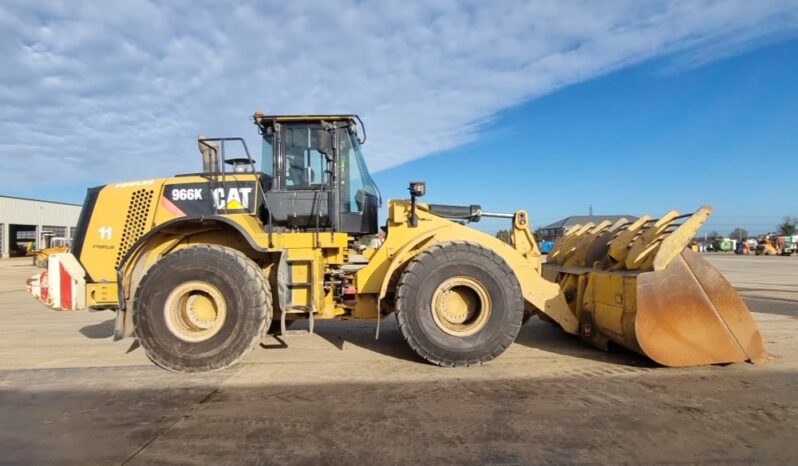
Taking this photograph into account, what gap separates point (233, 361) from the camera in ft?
15.8

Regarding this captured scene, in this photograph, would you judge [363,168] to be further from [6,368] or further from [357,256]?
[6,368]

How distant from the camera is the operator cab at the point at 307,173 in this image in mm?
5418

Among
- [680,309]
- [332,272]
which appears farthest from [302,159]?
[680,309]

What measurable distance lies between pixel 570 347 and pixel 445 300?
6.08ft

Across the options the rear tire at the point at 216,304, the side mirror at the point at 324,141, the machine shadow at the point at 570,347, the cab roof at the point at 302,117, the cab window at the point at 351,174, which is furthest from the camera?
the cab window at the point at 351,174

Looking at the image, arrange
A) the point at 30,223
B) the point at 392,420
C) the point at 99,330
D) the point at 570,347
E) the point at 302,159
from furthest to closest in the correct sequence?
the point at 30,223, the point at 99,330, the point at 570,347, the point at 302,159, the point at 392,420

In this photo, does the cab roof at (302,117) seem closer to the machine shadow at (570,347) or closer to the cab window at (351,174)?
the cab window at (351,174)

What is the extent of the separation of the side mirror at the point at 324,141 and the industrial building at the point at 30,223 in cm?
5205

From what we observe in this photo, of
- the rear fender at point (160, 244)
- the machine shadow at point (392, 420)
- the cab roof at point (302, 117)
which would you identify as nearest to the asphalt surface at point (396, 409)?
the machine shadow at point (392, 420)

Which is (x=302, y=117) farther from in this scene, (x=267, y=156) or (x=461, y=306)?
(x=461, y=306)

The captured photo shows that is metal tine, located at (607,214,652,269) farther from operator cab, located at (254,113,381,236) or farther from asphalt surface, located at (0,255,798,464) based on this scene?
operator cab, located at (254,113,381,236)

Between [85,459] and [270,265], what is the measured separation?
8.78ft

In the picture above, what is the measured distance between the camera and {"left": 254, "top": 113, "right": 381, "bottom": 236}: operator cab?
5.42 meters

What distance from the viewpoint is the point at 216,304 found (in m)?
4.95
